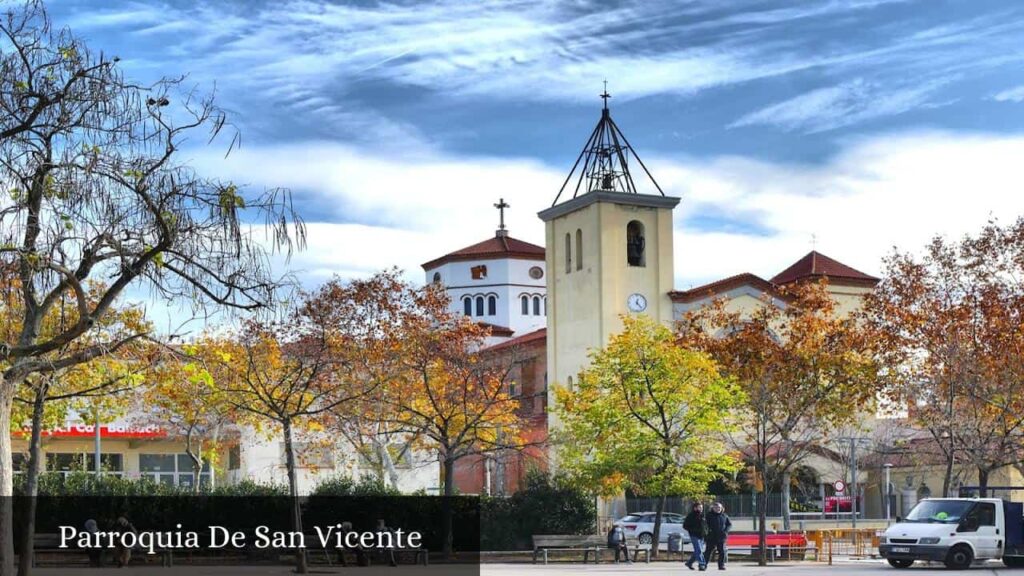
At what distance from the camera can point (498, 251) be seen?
106 m

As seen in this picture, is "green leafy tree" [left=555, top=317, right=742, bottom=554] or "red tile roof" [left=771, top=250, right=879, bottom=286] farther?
"red tile roof" [left=771, top=250, right=879, bottom=286]

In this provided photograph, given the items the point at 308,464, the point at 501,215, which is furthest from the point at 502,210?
the point at 308,464

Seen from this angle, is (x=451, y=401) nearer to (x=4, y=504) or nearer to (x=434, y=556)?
(x=434, y=556)

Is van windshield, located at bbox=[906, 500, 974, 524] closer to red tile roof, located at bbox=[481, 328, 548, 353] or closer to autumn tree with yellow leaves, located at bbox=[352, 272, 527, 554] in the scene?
autumn tree with yellow leaves, located at bbox=[352, 272, 527, 554]

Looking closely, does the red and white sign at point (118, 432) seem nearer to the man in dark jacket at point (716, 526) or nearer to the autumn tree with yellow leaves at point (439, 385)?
the autumn tree with yellow leaves at point (439, 385)

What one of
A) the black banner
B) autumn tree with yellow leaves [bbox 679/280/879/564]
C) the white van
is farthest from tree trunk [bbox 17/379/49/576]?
autumn tree with yellow leaves [bbox 679/280/879/564]

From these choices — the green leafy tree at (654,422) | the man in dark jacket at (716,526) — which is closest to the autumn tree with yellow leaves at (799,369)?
the green leafy tree at (654,422)

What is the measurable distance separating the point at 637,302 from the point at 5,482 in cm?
5554

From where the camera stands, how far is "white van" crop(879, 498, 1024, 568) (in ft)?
110

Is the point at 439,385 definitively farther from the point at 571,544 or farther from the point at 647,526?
the point at 571,544

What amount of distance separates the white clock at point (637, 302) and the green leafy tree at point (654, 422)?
21270 mm

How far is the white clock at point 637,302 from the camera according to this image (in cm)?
7019

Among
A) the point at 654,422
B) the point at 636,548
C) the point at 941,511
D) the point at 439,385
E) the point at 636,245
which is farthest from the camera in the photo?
the point at 636,245

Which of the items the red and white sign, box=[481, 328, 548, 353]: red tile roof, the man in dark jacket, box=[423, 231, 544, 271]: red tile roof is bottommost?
the man in dark jacket
